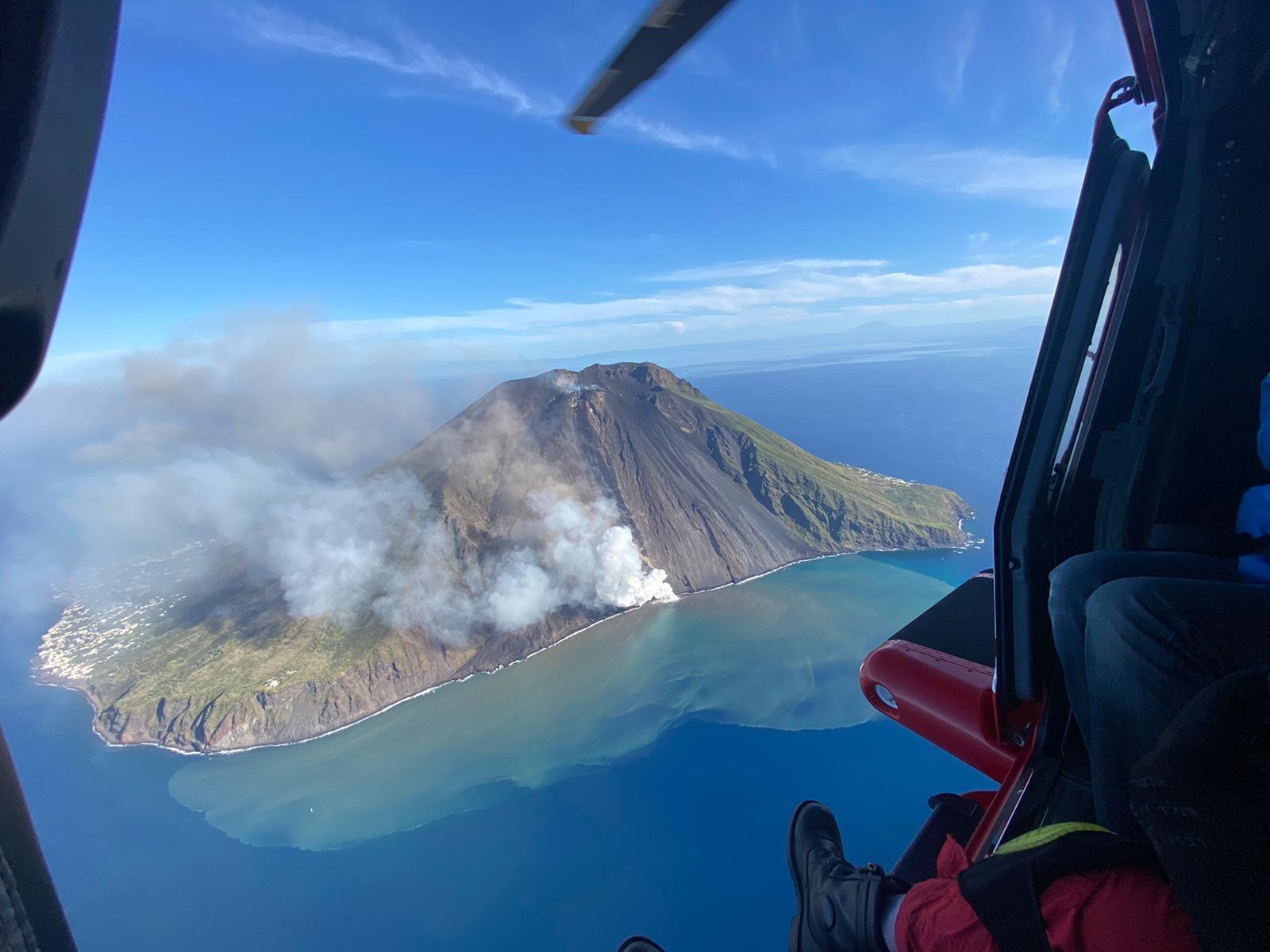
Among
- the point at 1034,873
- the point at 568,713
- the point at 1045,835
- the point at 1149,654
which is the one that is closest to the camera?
the point at 1034,873

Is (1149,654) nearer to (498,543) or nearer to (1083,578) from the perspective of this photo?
(1083,578)

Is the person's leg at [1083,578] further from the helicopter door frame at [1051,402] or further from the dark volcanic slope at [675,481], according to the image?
the dark volcanic slope at [675,481]

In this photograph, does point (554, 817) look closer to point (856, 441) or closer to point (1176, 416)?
point (1176, 416)

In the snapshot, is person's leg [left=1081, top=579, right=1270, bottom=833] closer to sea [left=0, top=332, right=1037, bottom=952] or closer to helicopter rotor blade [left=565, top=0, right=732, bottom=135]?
helicopter rotor blade [left=565, top=0, right=732, bottom=135]

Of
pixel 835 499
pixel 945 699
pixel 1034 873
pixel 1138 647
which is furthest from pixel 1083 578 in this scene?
pixel 835 499

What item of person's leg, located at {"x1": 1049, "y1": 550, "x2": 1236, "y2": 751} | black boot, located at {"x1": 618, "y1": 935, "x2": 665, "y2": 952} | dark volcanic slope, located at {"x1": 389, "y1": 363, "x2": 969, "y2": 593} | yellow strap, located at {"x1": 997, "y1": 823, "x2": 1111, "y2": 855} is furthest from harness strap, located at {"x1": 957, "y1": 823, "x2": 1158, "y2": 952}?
dark volcanic slope, located at {"x1": 389, "y1": 363, "x2": 969, "y2": 593}

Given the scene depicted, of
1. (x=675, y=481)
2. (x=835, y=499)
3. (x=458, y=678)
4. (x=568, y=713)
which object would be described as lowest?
(x=458, y=678)

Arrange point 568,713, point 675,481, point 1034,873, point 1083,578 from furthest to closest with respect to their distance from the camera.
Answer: point 675,481, point 568,713, point 1083,578, point 1034,873

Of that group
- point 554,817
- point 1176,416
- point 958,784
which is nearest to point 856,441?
point 958,784

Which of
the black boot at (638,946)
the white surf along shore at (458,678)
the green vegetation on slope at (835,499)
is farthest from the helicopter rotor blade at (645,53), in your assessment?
the green vegetation on slope at (835,499)
